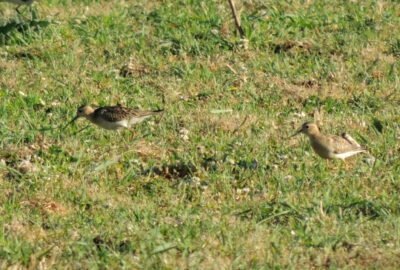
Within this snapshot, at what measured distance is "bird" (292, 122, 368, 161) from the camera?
29.8 ft

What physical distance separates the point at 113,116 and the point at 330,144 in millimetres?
1870

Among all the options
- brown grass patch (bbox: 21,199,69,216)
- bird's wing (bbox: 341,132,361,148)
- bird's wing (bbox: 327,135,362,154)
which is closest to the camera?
brown grass patch (bbox: 21,199,69,216)

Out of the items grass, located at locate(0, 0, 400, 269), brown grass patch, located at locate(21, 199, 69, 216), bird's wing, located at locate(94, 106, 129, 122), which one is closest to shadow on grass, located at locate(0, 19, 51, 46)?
grass, located at locate(0, 0, 400, 269)

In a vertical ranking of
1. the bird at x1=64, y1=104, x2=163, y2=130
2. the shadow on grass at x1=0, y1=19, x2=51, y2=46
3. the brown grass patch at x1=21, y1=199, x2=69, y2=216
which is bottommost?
the shadow on grass at x1=0, y1=19, x2=51, y2=46

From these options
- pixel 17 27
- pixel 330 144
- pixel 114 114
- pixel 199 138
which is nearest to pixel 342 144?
pixel 330 144

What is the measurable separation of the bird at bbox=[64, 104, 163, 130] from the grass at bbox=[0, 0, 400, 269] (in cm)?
12

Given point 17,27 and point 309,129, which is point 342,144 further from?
point 17,27

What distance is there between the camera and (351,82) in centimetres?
1152

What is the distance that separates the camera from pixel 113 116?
9.88 m

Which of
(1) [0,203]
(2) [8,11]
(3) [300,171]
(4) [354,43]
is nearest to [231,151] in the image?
(3) [300,171]

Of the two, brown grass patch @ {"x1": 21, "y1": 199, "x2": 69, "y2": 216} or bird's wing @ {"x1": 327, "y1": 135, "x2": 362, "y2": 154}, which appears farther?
bird's wing @ {"x1": 327, "y1": 135, "x2": 362, "y2": 154}

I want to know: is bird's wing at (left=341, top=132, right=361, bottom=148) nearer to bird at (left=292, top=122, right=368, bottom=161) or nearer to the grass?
bird at (left=292, top=122, right=368, bottom=161)

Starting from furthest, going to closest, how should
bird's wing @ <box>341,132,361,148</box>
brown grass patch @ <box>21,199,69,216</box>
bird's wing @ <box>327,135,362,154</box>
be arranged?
1. bird's wing @ <box>341,132,361,148</box>
2. bird's wing @ <box>327,135,362,154</box>
3. brown grass patch @ <box>21,199,69,216</box>

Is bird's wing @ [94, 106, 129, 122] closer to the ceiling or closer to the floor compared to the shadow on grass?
closer to the ceiling
